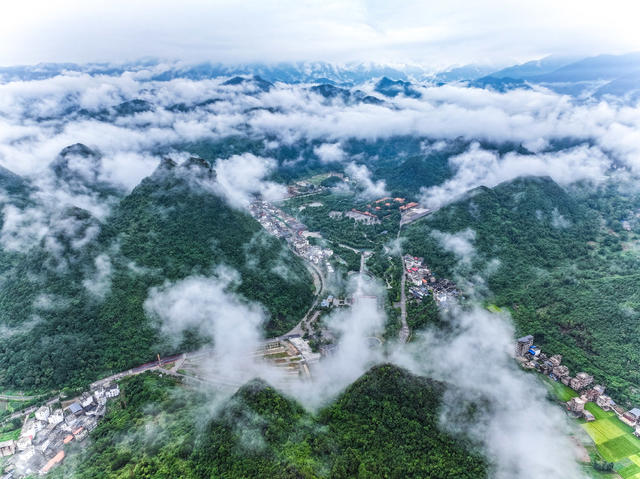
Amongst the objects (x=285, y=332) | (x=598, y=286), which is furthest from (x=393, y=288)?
(x=598, y=286)

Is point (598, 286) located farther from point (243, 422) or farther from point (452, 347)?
point (243, 422)

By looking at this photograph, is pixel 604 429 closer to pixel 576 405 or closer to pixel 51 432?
pixel 576 405

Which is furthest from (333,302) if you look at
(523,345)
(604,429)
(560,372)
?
(604,429)

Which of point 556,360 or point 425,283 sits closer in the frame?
point 556,360

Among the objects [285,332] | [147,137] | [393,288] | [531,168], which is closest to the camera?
[285,332]

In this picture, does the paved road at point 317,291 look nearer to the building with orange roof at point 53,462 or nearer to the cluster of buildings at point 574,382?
the building with orange roof at point 53,462

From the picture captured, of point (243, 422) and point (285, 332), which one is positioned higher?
point (243, 422)

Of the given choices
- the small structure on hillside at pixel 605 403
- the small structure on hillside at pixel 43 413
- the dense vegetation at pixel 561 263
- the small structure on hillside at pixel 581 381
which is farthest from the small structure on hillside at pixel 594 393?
the small structure on hillside at pixel 43 413
